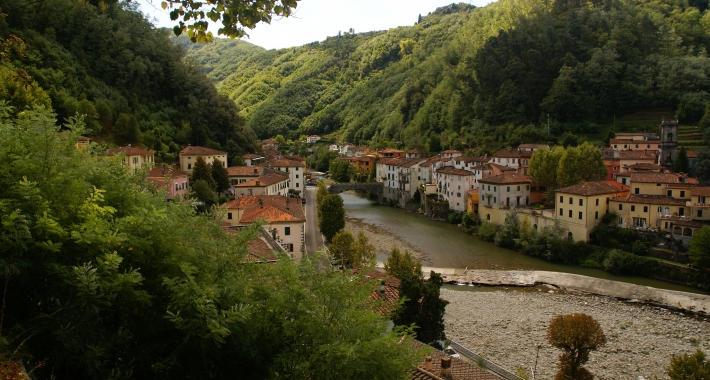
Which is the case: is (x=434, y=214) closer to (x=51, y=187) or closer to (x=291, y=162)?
(x=291, y=162)

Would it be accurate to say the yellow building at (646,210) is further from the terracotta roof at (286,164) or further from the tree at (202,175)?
the terracotta roof at (286,164)

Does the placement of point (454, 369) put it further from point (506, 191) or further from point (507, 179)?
point (507, 179)

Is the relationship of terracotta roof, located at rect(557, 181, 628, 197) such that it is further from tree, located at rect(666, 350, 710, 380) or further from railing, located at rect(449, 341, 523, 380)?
tree, located at rect(666, 350, 710, 380)

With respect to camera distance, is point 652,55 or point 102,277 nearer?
point 102,277

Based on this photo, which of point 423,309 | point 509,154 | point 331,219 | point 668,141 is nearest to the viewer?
point 423,309

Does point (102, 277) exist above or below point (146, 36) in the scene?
below

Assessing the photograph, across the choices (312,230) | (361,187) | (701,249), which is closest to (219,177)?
(312,230)

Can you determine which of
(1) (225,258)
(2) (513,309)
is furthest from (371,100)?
(1) (225,258)
